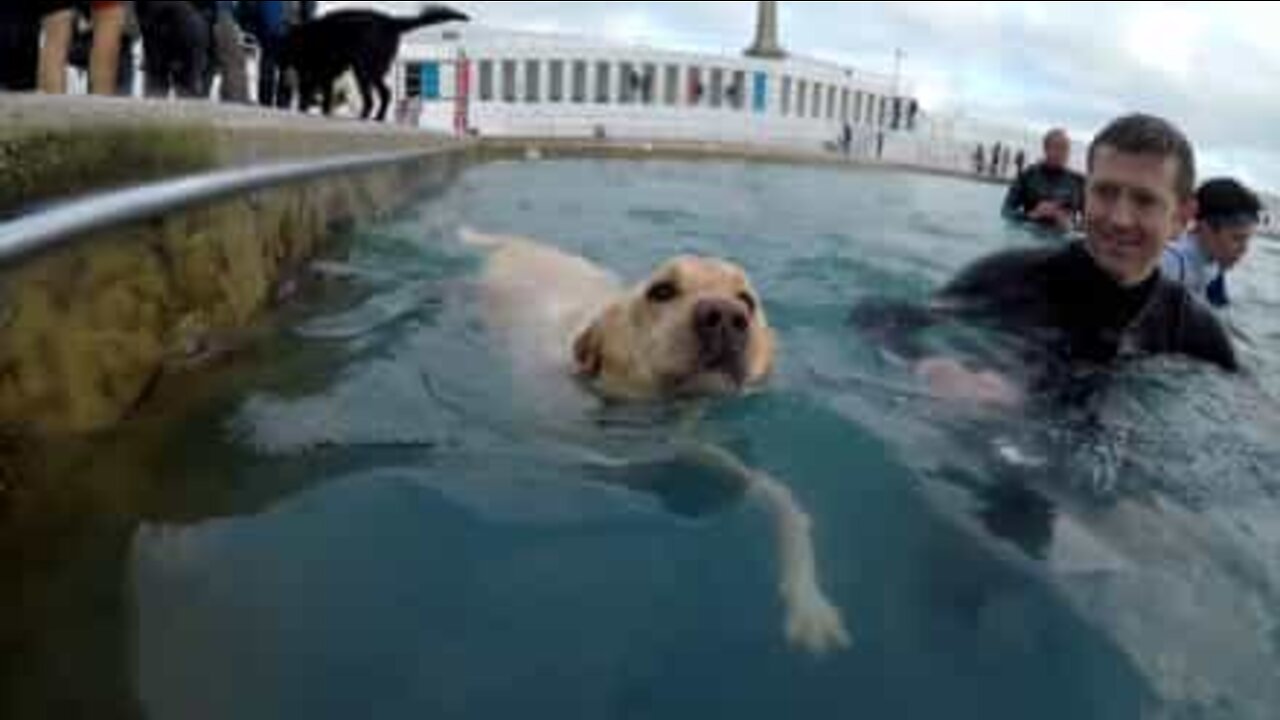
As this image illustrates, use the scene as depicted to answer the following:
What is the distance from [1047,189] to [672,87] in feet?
119

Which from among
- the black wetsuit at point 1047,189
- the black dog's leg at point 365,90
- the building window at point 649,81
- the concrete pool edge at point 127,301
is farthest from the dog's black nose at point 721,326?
the building window at point 649,81

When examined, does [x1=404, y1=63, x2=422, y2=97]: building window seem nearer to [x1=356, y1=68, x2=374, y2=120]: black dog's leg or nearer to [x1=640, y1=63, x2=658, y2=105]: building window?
[x1=640, y1=63, x2=658, y2=105]: building window

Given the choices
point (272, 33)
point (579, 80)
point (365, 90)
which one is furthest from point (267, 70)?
point (579, 80)

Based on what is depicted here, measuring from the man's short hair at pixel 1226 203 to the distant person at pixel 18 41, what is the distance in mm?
5420

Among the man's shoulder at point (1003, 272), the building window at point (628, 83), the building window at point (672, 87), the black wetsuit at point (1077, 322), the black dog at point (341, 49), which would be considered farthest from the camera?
the building window at point (672, 87)

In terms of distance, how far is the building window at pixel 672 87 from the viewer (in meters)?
46.6

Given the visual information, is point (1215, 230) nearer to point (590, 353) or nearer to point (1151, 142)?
point (1151, 142)

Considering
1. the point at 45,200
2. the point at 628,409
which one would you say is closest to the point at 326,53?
the point at 628,409

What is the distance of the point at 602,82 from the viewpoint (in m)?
45.9

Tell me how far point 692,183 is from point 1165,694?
15.8 m

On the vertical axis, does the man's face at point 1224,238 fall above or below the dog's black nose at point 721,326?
above

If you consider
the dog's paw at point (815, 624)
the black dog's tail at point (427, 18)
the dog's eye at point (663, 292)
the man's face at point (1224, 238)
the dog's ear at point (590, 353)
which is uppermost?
the black dog's tail at point (427, 18)

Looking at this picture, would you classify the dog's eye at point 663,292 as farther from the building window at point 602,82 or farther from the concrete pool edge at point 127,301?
the building window at point 602,82

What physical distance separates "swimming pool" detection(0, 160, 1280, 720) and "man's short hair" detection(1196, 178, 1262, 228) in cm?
205
